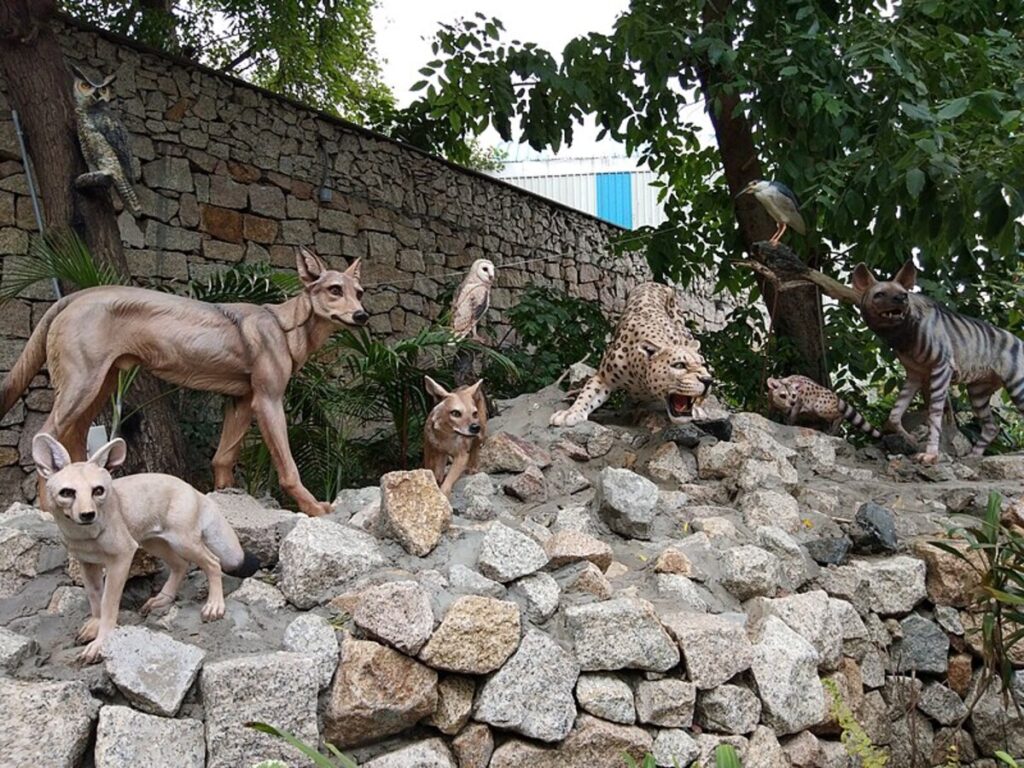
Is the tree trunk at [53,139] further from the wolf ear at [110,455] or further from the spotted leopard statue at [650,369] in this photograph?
the spotted leopard statue at [650,369]

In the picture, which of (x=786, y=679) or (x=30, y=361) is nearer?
(x=30, y=361)

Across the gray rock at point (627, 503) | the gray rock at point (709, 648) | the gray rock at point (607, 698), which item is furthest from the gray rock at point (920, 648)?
the gray rock at point (607, 698)

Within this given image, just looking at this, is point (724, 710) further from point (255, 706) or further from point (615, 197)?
point (615, 197)

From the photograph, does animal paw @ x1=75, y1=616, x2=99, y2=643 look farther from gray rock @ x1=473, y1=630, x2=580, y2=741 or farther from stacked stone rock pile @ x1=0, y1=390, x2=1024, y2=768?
gray rock @ x1=473, y1=630, x2=580, y2=741

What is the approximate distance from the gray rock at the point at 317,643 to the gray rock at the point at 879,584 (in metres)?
2.28

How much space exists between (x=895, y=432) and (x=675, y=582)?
2646 millimetres

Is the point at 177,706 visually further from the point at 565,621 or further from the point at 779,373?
the point at 779,373

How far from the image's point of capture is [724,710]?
10.8 feet

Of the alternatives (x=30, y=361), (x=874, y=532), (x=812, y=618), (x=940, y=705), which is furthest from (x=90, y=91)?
(x=940, y=705)

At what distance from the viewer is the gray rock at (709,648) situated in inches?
129

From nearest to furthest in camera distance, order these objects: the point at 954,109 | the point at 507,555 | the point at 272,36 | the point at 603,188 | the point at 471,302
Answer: the point at 507,555 < the point at 954,109 < the point at 471,302 < the point at 272,36 < the point at 603,188

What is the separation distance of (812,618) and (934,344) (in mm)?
2143

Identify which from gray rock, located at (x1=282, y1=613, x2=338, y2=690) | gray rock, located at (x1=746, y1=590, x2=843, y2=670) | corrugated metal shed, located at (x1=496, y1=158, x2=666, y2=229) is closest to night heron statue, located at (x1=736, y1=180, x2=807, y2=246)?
gray rock, located at (x1=746, y1=590, x2=843, y2=670)

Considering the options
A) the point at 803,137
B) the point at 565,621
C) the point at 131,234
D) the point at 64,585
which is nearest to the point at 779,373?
the point at 803,137
